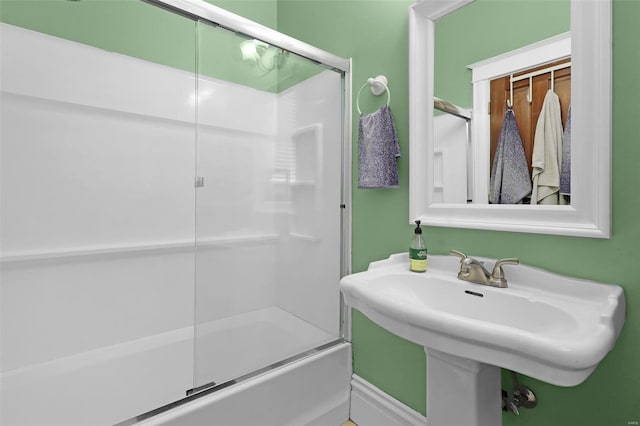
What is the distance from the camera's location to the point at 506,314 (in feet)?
3.00

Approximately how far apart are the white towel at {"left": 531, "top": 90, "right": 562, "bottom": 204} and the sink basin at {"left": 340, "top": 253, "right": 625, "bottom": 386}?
24 cm

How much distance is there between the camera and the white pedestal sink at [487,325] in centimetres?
59

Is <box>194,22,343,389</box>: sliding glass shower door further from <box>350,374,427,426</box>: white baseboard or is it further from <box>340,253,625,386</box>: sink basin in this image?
<box>340,253,625,386</box>: sink basin

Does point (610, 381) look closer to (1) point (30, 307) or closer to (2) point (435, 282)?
(2) point (435, 282)

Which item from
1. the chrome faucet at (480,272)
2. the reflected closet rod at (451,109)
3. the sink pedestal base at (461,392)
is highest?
the reflected closet rod at (451,109)

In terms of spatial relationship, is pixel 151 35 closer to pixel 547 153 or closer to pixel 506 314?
pixel 547 153

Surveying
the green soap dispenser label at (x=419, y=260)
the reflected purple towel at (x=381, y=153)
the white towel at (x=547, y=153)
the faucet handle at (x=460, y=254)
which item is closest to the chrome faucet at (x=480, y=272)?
the faucet handle at (x=460, y=254)

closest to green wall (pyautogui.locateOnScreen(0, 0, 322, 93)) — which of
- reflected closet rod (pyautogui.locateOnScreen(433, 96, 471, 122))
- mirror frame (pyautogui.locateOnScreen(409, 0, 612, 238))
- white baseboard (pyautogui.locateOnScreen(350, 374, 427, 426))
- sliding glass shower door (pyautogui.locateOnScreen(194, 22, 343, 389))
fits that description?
sliding glass shower door (pyautogui.locateOnScreen(194, 22, 343, 389))

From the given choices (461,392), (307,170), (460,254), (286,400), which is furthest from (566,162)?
(286,400)

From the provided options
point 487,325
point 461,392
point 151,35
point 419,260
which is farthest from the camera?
point 151,35

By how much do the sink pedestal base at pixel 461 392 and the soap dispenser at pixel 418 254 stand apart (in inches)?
12.5

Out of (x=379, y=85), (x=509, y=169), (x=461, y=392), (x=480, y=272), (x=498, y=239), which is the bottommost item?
(x=461, y=392)

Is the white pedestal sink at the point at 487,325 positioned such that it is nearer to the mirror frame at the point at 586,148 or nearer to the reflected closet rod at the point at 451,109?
the mirror frame at the point at 586,148

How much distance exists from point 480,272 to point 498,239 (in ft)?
0.47
